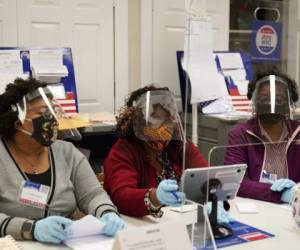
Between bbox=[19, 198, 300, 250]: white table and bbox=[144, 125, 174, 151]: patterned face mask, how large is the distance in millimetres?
298

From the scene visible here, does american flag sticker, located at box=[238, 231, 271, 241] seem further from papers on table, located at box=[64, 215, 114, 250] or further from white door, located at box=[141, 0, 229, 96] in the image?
white door, located at box=[141, 0, 229, 96]

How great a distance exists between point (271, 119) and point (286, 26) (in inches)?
105

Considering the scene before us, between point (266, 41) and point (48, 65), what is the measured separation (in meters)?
2.19

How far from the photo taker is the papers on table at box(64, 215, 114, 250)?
165 cm

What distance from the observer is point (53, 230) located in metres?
1.66

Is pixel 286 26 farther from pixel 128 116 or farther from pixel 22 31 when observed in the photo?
pixel 128 116

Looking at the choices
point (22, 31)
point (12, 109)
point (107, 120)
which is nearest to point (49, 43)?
point (22, 31)

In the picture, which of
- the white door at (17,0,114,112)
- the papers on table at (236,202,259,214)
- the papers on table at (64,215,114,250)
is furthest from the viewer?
the white door at (17,0,114,112)

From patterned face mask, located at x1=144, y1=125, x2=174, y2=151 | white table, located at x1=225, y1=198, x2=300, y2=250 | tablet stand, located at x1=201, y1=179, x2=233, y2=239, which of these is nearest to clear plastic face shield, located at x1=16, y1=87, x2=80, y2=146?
patterned face mask, located at x1=144, y1=125, x2=174, y2=151

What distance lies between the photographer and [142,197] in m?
1.95

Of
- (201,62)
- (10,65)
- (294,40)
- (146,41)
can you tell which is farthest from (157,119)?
(294,40)

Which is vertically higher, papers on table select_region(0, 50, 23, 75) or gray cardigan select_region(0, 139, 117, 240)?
papers on table select_region(0, 50, 23, 75)

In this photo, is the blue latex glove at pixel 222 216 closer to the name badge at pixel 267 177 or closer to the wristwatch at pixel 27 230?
the name badge at pixel 267 177

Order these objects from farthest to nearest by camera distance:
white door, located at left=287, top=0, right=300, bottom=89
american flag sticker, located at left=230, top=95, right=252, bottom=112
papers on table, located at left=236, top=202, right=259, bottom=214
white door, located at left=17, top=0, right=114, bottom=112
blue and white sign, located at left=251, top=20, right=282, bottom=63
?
white door, located at left=287, top=0, right=300, bottom=89 → blue and white sign, located at left=251, top=20, right=282, bottom=63 → american flag sticker, located at left=230, top=95, right=252, bottom=112 → white door, located at left=17, top=0, right=114, bottom=112 → papers on table, located at left=236, top=202, right=259, bottom=214
